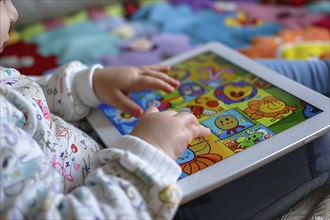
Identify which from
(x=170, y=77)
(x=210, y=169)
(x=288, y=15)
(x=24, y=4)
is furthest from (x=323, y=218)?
(x=24, y=4)

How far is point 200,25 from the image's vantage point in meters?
1.00

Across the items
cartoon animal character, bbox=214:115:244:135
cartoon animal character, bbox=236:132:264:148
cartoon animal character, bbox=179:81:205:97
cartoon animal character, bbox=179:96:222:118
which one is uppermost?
cartoon animal character, bbox=236:132:264:148

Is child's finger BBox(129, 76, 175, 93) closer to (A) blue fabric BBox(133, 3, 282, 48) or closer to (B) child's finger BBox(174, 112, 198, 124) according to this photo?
(B) child's finger BBox(174, 112, 198, 124)

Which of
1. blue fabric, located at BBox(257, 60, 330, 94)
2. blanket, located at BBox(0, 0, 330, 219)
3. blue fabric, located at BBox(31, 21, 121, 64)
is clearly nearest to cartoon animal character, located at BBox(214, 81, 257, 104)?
blue fabric, located at BBox(257, 60, 330, 94)

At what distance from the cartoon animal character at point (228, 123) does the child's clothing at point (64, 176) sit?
108 mm

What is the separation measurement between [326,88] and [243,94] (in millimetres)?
175

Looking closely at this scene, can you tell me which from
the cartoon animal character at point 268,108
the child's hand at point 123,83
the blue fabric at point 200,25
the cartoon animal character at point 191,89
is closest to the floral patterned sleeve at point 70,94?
the child's hand at point 123,83

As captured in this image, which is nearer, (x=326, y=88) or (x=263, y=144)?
(x=263, y=144)

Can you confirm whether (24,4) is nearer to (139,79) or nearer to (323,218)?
(139,79)

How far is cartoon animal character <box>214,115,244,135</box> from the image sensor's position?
1.70 feet

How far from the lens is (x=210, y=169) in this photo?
46cm

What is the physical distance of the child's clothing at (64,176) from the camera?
395 mm

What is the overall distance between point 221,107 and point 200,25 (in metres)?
0.48

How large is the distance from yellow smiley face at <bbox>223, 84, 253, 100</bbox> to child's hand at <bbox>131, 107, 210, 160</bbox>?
0.11 m
